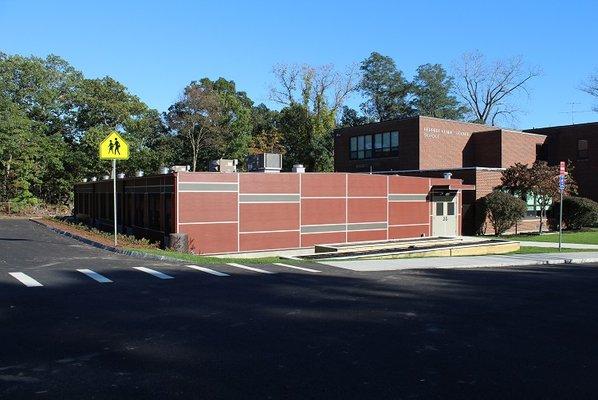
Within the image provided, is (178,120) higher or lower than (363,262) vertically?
higher

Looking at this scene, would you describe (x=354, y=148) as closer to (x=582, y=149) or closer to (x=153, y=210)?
(x=582, y=149)

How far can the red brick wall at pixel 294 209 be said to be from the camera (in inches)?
882

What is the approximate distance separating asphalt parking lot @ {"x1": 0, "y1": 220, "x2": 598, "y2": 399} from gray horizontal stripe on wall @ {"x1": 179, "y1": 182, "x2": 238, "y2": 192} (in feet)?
30.6

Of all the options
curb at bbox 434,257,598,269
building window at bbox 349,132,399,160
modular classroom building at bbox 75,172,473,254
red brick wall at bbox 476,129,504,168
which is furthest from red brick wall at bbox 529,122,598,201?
curb at bbox 434,257,598,269

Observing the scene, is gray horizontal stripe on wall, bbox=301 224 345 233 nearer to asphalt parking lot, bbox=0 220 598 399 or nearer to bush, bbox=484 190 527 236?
bush, bbox=484 190 527 236

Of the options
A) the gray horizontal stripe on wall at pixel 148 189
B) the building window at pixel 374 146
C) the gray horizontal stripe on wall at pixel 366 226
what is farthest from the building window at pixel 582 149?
the gray horizontal stripe on wall at pixel 148 189

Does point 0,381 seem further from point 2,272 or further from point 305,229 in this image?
point 305,229

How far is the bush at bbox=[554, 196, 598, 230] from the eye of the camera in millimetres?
34656

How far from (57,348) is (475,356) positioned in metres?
4.82

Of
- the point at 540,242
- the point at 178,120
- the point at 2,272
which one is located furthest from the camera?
the point at 178,120

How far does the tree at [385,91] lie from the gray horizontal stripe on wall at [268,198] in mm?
54698

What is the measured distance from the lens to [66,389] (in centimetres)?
506

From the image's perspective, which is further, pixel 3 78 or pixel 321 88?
pixel 321 88

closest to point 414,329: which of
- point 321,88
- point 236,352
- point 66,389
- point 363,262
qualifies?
point 236,352
